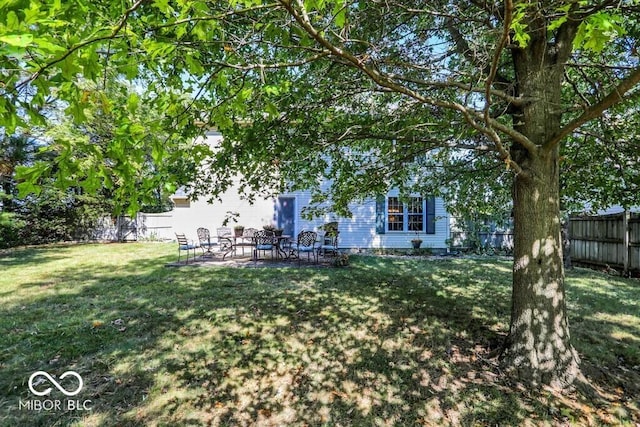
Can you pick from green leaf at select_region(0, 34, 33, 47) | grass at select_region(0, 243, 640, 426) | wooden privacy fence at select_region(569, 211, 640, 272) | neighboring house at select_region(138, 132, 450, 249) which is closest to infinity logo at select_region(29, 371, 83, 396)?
grass at select_region(0, 243, 640, 426)

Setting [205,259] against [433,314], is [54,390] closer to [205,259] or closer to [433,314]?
[433,314]

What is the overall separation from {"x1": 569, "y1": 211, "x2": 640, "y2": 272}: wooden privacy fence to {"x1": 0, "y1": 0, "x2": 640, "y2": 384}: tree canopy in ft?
13.0

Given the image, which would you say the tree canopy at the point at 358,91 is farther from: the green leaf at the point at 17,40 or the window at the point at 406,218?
the window at the point at 406,218

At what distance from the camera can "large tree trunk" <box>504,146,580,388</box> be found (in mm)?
3381

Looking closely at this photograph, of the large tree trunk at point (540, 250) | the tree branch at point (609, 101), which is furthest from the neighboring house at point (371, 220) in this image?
the tree branch at point (609, 101)

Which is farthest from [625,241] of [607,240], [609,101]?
[609,101]

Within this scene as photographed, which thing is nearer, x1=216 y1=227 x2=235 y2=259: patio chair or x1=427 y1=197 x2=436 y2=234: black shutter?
x1=216 y1=227 x2=235 y2=259: patio chair

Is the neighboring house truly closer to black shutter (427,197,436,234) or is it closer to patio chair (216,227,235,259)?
black shutter (427,197,436,234)

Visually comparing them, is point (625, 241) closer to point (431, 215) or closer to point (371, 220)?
point (431, 215)

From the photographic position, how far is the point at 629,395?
316 centimetres

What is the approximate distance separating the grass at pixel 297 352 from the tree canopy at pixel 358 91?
0.76m

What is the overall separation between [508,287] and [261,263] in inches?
261

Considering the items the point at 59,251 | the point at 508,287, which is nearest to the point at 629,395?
the point at 508,287

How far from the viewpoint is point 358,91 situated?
382 centimetres
